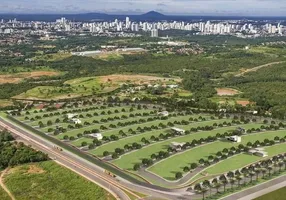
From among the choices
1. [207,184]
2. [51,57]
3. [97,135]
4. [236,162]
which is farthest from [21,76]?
[207,184]

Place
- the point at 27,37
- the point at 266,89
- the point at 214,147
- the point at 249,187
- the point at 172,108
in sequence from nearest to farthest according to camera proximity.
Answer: the point at 249,187
the point at 214,147
the point at 172,108
the point at 266,89
the point at 27,37

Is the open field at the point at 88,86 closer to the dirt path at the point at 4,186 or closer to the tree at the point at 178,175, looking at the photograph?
the dirt path at the point at 4,186

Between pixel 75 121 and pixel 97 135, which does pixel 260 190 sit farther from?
pixel 75 121

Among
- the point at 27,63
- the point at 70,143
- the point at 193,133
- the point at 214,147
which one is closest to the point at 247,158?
the point at 214,147

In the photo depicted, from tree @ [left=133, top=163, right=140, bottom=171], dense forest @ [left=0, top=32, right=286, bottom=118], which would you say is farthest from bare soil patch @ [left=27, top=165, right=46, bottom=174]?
dense forest @ [left=0, top=32, right=286, bottom=118]

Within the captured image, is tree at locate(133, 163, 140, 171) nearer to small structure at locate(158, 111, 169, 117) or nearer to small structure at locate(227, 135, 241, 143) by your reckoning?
small structure at locate(227, 135, 241, 143)

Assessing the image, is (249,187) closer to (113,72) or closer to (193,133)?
(193,133)
